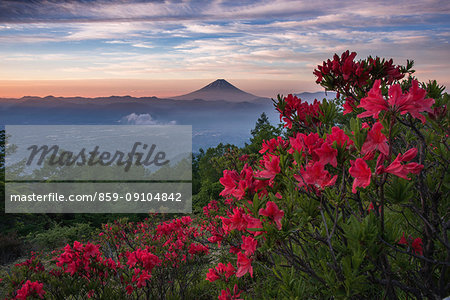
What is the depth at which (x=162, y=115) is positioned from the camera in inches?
6393

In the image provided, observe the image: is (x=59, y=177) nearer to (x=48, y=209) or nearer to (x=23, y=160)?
(x=48, y=209)

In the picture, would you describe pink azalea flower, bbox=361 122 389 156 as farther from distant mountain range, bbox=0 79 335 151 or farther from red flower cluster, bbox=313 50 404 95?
distant mountain range, bbox=0 79 335 151

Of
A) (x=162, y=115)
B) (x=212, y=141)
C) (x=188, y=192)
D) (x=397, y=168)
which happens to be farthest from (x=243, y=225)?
(x=162, y=115)

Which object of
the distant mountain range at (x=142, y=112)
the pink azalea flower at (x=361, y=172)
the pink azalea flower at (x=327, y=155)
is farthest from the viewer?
the distant mountain range at (x=142, y=112)

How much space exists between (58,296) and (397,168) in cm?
374

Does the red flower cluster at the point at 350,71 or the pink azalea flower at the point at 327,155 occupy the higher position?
the red flower cluster at the point at 350,71

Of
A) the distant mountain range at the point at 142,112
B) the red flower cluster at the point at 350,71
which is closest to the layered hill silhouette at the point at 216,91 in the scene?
the distant mountain range at the point at 142,112

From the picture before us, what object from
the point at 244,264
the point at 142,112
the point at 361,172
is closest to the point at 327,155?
the point at 361,172

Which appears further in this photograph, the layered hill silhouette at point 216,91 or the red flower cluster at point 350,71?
the layered hill silhouette at point 216,91

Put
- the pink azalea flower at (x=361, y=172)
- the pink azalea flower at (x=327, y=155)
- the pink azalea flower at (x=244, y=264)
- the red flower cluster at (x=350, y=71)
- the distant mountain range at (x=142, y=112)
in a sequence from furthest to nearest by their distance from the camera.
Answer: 1. the distant mountain range at (x=142, y=112)
2. the red flower cluster at (x=350, y=71)
3. the pink azalea flower at (x=244, y=264)
4. the pink azalea flower at (x=327, y=155)
5. the pink azalea flower at (x=361, y=172)

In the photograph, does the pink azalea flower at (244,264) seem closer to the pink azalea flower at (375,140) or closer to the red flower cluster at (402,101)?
the pink azalea flower at (375,140)

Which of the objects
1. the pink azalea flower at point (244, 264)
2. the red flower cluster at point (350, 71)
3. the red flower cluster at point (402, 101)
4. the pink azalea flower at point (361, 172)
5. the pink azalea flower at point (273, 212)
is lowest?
the pink azalea flower at point (244, 264)

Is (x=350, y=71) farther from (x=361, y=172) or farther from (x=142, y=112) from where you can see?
(x=142, y=112)

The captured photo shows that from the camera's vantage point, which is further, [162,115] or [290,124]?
[162,115]
